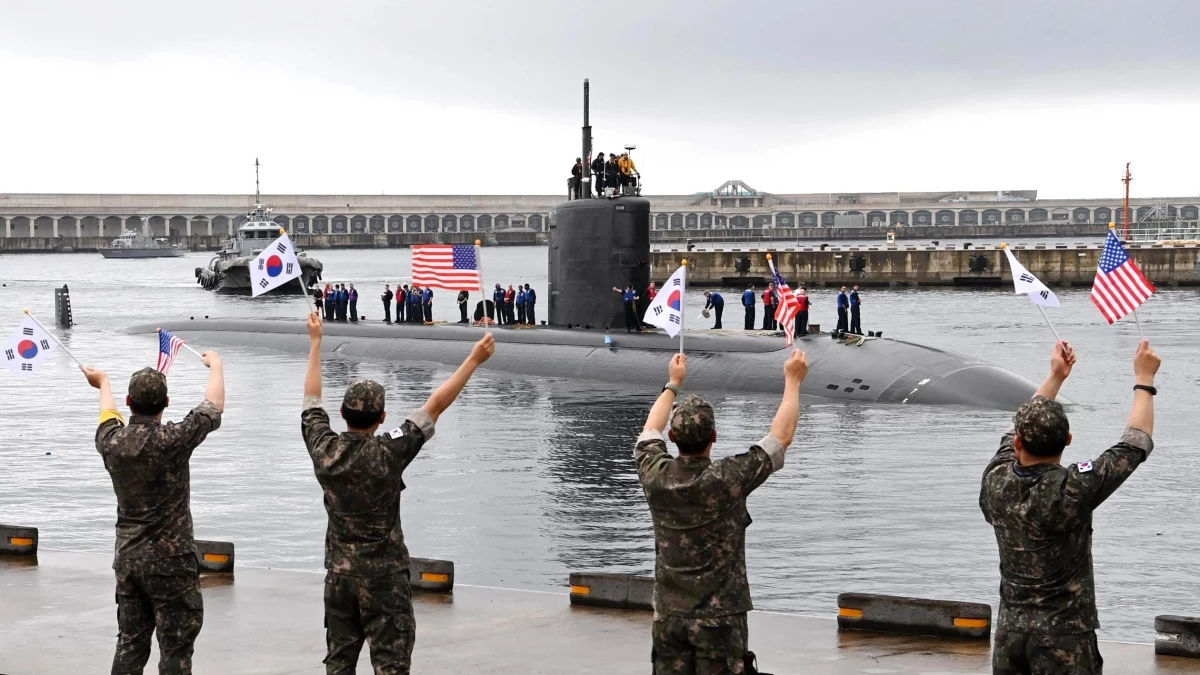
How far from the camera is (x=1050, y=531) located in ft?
17.6

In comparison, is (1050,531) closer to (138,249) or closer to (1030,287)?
(1030,287)

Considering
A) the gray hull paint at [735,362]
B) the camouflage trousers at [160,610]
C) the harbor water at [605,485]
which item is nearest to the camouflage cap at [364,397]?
the camouflage trousers at [160,610]

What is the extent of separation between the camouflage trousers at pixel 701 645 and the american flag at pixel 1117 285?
18.6 feet

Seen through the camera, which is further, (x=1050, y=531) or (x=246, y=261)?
(x=246, y=261)

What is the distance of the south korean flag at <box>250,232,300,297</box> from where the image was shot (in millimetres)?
9875

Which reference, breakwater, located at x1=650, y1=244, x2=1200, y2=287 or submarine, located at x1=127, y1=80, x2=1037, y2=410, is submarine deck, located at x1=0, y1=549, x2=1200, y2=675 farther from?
breakwater, located at x1=650, y1=244, x2=1200, y2=287

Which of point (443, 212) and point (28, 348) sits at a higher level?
point (443, 212)

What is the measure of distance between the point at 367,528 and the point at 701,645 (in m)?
1.61

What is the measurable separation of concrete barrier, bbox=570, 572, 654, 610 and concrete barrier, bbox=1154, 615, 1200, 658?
3007 millimetres

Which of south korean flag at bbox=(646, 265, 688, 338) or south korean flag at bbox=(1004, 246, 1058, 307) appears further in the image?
south korean flag at bbox=(646, 265, 688, 338)

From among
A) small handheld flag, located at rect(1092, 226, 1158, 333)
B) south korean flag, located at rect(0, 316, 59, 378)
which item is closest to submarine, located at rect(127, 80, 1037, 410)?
small handheld flag, located at rect(1092, 226, 1158, 333)

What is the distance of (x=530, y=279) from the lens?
101 metres

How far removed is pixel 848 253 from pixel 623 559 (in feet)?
215

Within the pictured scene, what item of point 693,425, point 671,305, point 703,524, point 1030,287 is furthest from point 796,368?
point 671,305
